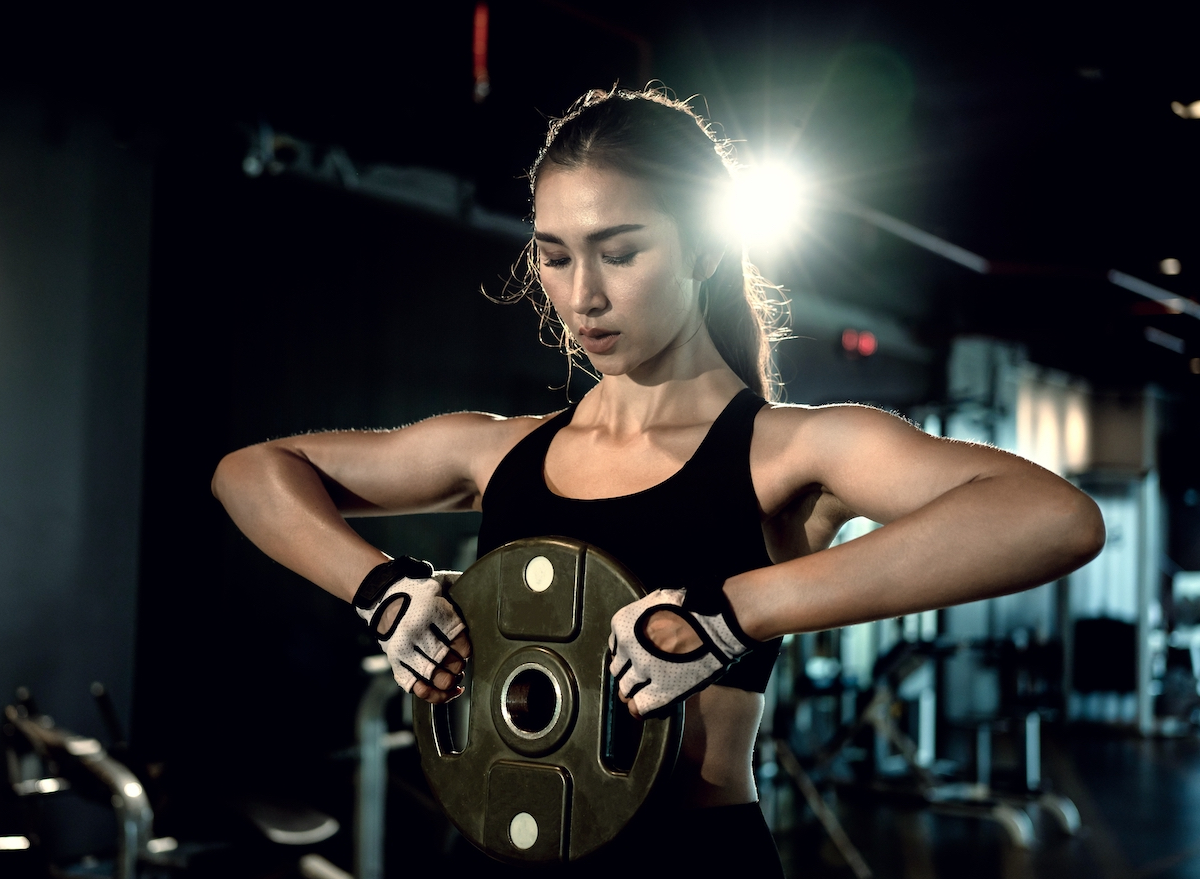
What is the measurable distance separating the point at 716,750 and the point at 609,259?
54 centimetres

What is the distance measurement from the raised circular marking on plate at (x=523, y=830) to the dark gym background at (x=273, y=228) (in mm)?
2585

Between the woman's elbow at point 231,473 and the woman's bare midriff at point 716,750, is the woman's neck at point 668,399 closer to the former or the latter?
the woman's bare midriff at point 716,750

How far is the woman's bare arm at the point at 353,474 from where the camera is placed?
4.54 feet

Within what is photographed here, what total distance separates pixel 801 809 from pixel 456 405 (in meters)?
3.05

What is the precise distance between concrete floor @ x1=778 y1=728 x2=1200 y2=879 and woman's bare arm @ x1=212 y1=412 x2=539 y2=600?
3.98 metres

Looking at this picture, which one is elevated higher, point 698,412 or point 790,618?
point 698,412

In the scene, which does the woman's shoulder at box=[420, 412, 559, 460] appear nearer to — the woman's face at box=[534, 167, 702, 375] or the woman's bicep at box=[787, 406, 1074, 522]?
the woman's face at box=[534, 167, 702, 375]

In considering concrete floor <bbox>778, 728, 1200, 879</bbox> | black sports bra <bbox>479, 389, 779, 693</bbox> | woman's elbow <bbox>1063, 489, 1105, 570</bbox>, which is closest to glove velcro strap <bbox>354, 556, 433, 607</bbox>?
black sports bra <bbox>479, 389, 779, 693</bbox>

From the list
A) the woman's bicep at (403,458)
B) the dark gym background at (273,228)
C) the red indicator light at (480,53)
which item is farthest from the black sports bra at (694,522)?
the red indicator light at (480,53)

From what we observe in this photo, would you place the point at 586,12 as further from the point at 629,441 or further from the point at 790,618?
the point at 790,618

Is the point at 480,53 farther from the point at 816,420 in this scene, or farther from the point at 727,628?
the point at 727,628

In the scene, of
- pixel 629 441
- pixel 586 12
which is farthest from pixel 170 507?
pixel 629 441

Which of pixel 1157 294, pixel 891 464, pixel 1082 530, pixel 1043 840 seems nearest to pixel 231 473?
pixel 891 464

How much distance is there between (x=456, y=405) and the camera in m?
5.32
